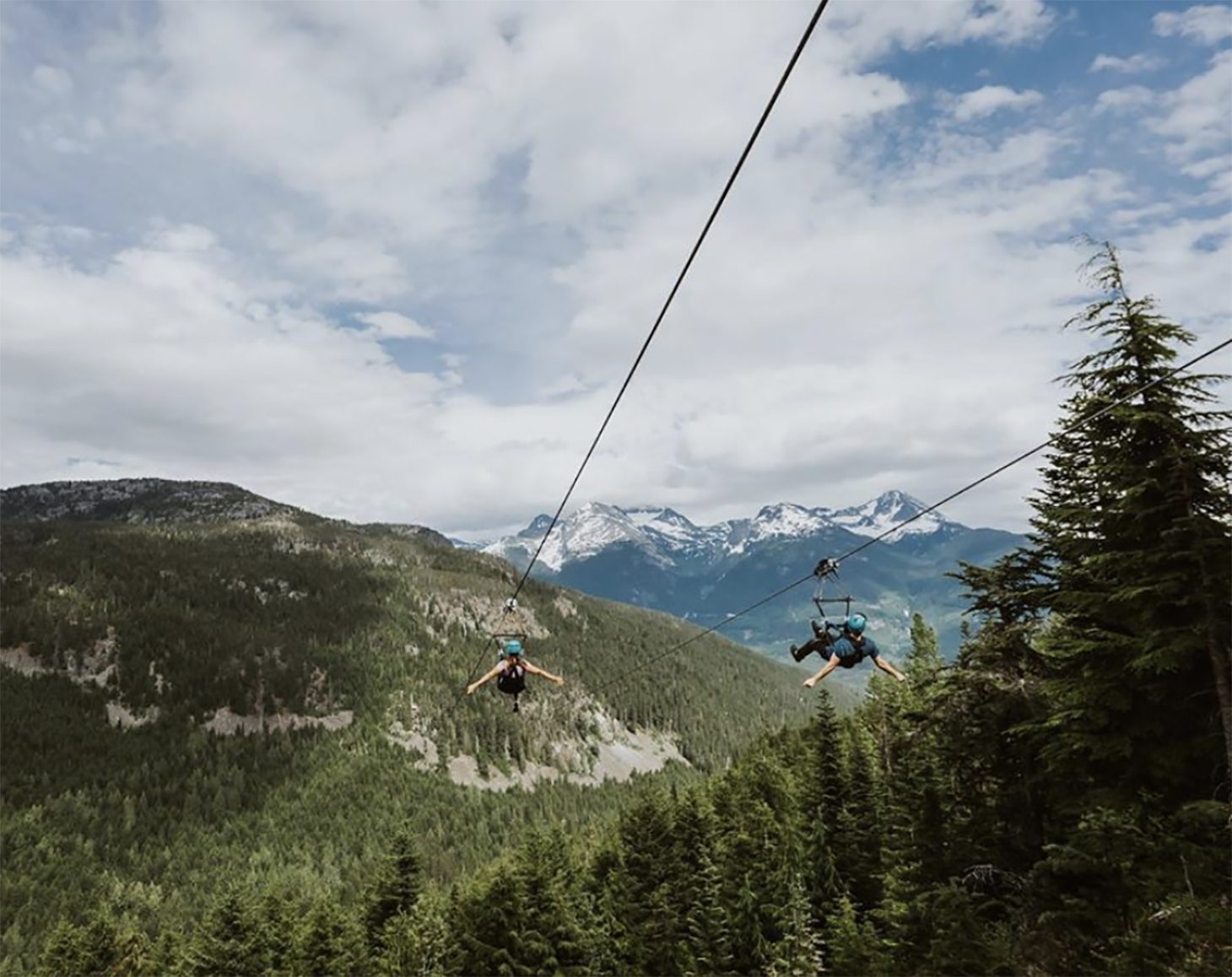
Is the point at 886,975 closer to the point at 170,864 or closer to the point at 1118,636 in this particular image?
the point at 1118,636

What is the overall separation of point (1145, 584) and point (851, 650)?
22.2 ft

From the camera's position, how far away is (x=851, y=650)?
1517cm

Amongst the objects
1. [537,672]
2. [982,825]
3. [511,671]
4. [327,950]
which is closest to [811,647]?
[537,672]

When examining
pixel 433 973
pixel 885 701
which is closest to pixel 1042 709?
pixel 433 973

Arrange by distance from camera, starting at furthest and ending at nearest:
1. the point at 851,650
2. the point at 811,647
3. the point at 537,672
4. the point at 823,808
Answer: the point at 823,808, the point at 537,672, the point at 811,647, the point at 851,650

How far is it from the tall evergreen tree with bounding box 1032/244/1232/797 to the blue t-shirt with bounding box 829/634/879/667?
567 centimetres

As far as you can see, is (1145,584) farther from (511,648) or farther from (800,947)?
(800,947)

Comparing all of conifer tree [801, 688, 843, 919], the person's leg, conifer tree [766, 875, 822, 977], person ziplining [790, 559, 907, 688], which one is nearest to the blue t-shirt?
person ziplining [790, 559, 907, 688]

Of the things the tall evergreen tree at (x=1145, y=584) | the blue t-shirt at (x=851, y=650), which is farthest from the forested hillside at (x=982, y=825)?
the blue t-shirt at (x=851, y=650)

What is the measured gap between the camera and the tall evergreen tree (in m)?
15.6

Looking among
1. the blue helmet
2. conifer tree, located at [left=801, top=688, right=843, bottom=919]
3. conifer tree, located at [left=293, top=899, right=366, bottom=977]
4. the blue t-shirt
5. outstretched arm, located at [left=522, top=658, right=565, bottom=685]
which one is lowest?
conifer tree, located at [left=293, top=899, right=366, bottom=977]

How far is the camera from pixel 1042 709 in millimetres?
20500

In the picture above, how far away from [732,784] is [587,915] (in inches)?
735

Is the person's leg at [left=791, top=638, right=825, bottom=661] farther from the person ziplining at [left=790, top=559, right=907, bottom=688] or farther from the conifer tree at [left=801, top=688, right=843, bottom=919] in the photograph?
the conifer tree at [left=801, top=688, right=843, bottom=919]
